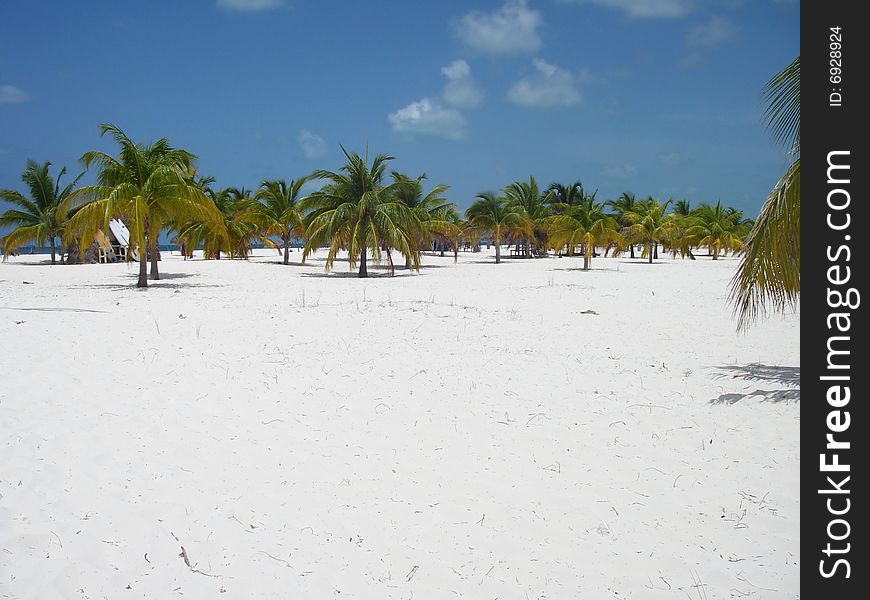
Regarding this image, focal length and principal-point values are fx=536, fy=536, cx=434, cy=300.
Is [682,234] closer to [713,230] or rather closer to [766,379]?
[713,230]

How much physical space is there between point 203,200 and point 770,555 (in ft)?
55.0

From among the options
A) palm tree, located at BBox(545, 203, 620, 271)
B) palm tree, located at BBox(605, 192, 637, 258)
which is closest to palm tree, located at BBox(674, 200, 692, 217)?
palm tree, located at BBox(605, 192, 637, 258)

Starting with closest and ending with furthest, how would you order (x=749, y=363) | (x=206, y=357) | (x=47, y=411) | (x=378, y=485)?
(x=378, y=485) → (x=47, y=411) → (x=206, y=357) → (x=749, y=363)

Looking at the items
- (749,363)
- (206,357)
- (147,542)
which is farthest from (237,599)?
(749,363)

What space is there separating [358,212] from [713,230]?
31.2 m

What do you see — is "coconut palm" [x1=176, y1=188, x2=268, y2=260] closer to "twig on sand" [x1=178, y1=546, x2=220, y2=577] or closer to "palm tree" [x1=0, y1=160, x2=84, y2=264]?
"palm tree" [x1=0, y1=160, x2=84, y2=264]

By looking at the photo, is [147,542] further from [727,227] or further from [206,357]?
[727,227]

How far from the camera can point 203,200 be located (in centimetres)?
1648

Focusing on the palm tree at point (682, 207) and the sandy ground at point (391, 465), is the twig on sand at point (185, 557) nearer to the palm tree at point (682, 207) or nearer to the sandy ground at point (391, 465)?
the sandy ground at point (391, 465)

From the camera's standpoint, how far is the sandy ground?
3.01m

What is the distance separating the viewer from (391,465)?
4266 millimetres
